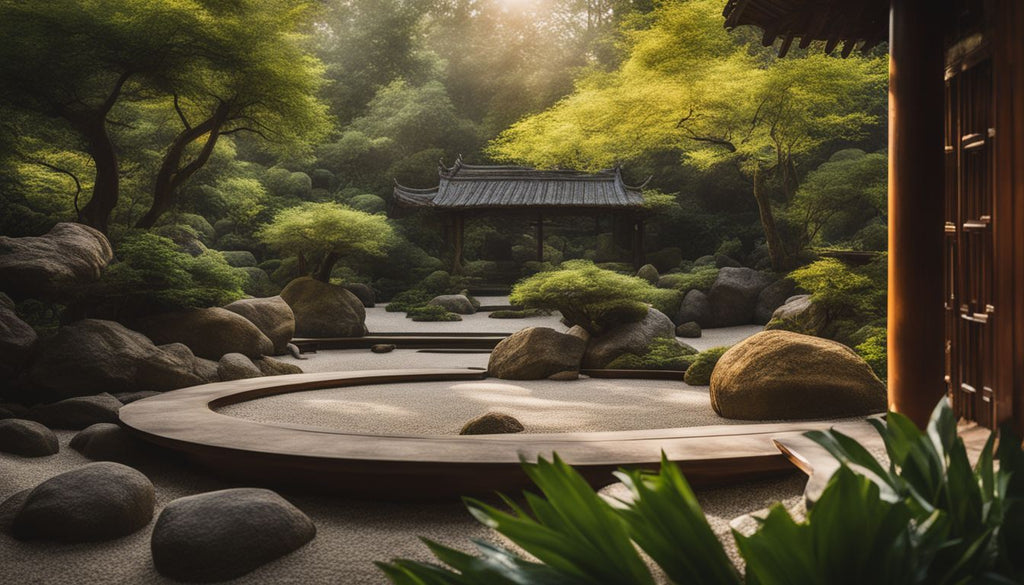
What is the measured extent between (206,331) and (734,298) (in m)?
10.2

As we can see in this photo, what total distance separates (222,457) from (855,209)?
15972mm

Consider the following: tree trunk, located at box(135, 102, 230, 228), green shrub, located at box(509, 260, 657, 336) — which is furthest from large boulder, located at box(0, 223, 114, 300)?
green shrub, located at box(509, 260, 657, 336)

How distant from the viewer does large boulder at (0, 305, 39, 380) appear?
5.87 meters

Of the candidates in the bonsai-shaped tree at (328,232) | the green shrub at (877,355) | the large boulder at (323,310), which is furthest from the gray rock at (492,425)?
→ the bonsai-shaped tree at (328,232)

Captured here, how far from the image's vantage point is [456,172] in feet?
66.2

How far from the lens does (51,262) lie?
6555 millimetres

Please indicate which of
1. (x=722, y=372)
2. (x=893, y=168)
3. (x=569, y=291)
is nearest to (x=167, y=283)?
(x=569, y=291)

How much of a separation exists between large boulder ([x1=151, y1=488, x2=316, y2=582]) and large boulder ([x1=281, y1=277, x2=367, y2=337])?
30.9 feet

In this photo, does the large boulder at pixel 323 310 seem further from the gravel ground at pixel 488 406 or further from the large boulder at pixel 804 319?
the large boulder at pixel 804 319

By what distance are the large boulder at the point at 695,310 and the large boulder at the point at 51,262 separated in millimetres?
10288

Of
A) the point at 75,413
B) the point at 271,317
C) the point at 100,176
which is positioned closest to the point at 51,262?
the point at 75,413

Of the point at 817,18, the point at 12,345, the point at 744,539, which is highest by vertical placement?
the point at 817,18

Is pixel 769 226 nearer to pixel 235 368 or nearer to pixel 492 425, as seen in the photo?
pixel 235 368

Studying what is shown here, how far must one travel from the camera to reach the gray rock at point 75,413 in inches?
205
